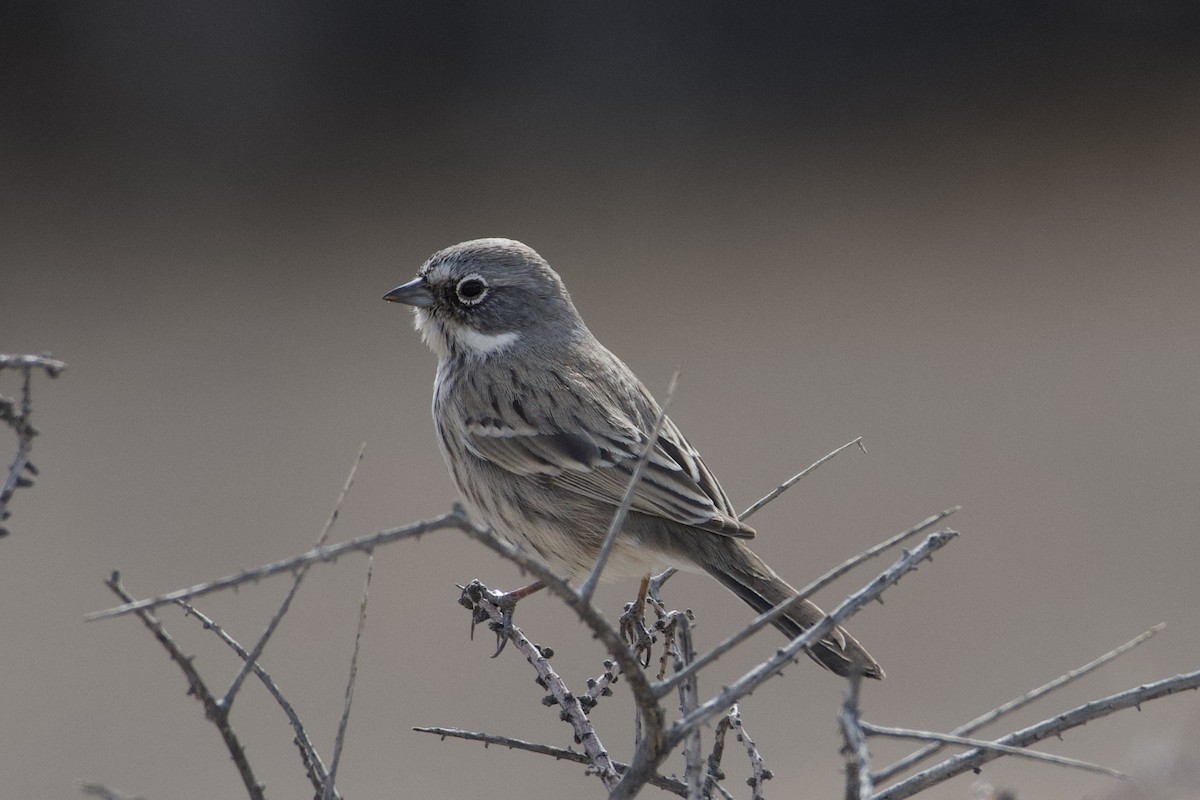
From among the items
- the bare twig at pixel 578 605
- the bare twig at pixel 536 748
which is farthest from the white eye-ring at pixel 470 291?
the bare twig at pixel 578 605

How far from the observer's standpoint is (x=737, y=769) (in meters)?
8.73

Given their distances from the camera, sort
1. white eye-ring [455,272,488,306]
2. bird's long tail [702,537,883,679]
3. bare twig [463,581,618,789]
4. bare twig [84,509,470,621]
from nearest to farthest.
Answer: bare twig [84,509,470,621] → bare twig [463,581,618,789] → bird's long tail [702,537,883,679] → white eye-ring [455,272,488,306]

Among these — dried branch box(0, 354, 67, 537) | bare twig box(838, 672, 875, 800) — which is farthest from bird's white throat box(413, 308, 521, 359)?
bare twig box(838, 672, 875, 800)

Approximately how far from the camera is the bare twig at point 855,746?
1.86 meters

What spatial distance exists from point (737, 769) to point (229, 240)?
11731 mm

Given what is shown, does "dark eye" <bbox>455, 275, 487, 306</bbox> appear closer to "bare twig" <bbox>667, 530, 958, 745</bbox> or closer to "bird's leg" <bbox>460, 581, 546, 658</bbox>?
"bird's leg" <bbox>460, 581, 546, 658</bbox>

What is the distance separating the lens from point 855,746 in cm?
191

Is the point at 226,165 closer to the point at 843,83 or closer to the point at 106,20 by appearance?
the point at 106,20

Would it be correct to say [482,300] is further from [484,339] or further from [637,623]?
[637,623]

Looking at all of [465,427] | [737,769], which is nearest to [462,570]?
[737,769]

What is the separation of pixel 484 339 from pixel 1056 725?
309 cm

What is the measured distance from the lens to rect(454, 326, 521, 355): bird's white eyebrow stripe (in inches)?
199

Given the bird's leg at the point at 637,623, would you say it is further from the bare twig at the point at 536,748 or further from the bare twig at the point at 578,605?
the bare twig at the point at 578,605

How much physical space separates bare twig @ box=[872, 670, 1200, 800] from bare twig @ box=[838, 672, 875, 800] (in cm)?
29
